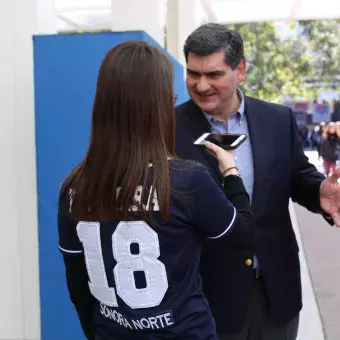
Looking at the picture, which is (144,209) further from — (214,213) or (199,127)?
(199,127)

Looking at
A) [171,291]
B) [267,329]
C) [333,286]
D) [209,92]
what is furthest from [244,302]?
[333,286]

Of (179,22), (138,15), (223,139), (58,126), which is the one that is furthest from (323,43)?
(223,139)

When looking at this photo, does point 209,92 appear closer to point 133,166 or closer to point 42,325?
point 133,166

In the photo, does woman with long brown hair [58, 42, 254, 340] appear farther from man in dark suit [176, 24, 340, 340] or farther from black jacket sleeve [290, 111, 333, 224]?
black jacket sleeve [290, 111, 333, 224]

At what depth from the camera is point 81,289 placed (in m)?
1.95

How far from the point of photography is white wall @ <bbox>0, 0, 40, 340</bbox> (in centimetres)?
308

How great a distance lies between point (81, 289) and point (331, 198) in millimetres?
1091

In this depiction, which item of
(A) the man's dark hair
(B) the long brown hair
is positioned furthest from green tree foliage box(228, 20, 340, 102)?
(B) the long brown hair

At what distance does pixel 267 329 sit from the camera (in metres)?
2.41

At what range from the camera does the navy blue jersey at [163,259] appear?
1.68 metres

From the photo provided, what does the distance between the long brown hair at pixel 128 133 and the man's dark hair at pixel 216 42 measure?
2.17 ft

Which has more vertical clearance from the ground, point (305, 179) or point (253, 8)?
point (253, 8)

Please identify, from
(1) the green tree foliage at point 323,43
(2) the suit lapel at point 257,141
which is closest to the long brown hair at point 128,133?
(2) the suit lapel at point 257,141

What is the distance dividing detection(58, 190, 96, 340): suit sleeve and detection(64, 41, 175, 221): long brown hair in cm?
12
